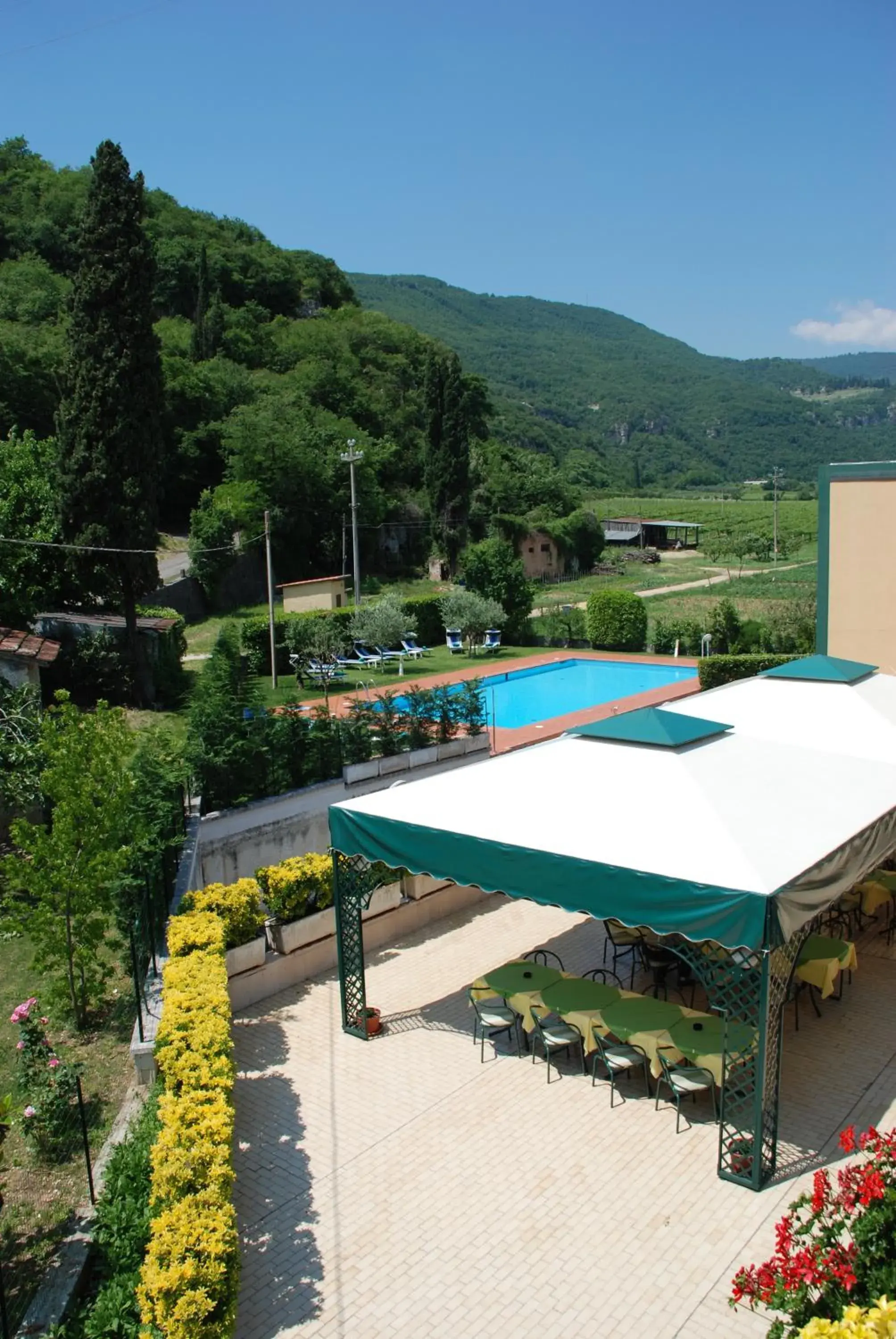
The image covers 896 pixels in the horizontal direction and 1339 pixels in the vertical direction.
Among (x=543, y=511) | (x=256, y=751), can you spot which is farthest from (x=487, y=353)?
(x=256, y=751)

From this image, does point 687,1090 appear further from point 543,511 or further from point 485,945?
point 543,511

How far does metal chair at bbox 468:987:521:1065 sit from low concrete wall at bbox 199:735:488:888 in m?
3.52

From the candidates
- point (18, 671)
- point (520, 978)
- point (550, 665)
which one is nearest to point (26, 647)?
point (18, 671)

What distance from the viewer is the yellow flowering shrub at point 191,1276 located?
182 inches

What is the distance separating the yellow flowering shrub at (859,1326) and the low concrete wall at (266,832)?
8417 millimetres

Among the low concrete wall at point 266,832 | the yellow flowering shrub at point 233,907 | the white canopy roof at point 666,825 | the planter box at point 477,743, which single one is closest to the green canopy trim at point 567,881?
the white canopy roof at point 666,825

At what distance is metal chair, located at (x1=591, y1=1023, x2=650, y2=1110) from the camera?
7391 millimetres

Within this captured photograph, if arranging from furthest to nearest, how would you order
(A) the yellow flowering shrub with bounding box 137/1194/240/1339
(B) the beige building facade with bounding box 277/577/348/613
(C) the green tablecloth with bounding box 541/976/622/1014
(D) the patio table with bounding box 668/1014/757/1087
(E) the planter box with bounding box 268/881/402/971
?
(B) the beige building facade with bounding box 277/577/348/613 → (E) the planter box with bounding box 268/881/402/971 → (C) the green tablecloth with bounding box 541/976/622/1014 → (D) the patio table with bounding box 668/1014/757/1087 → (A) the yellow flowering shrub with bounding box 137/1194/240/1339

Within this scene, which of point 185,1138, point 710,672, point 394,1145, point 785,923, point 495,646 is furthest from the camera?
point 495,646

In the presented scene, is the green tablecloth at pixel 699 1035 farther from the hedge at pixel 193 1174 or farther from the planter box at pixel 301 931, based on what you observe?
the planter box at pixel 301 931

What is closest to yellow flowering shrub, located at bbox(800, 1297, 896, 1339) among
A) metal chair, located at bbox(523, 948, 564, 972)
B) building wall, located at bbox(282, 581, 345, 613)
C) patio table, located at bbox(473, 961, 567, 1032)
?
patio table, located at bbox(473, 961, 567, 1032)

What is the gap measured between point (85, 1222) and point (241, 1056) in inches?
94.6

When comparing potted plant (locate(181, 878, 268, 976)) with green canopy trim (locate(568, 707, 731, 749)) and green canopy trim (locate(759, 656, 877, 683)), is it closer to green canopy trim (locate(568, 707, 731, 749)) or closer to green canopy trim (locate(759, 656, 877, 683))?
green canopy trim (locate(568, 707, 731, 749))

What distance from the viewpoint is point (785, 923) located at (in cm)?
622
